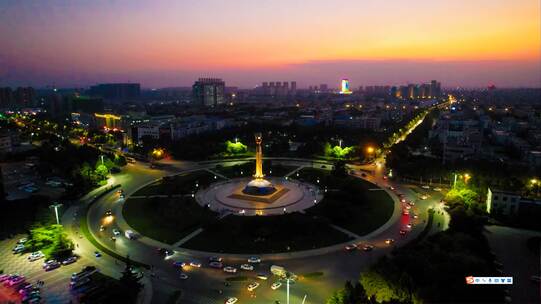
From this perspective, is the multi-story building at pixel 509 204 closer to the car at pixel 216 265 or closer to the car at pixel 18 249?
the car at pixel 216 265

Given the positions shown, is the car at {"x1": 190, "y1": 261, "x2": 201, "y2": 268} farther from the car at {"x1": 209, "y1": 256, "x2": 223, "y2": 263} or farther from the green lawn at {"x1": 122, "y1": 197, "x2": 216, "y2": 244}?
the green lawn at {"x1": 122, "y1": 197, "x2": 216, "y2": 244}

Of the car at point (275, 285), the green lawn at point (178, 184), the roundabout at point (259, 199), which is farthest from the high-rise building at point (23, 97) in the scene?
the car at point (275, 285)

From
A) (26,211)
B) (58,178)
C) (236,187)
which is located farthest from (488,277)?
(58,178)

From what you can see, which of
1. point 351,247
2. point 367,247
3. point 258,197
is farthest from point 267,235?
point 258,197

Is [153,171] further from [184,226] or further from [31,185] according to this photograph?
[184,226]

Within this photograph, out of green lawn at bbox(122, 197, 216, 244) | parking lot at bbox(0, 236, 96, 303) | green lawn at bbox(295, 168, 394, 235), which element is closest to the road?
green lawn at bbox(122, 197, 216, 244)

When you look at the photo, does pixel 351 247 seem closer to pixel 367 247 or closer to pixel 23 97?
pixel 367 247
